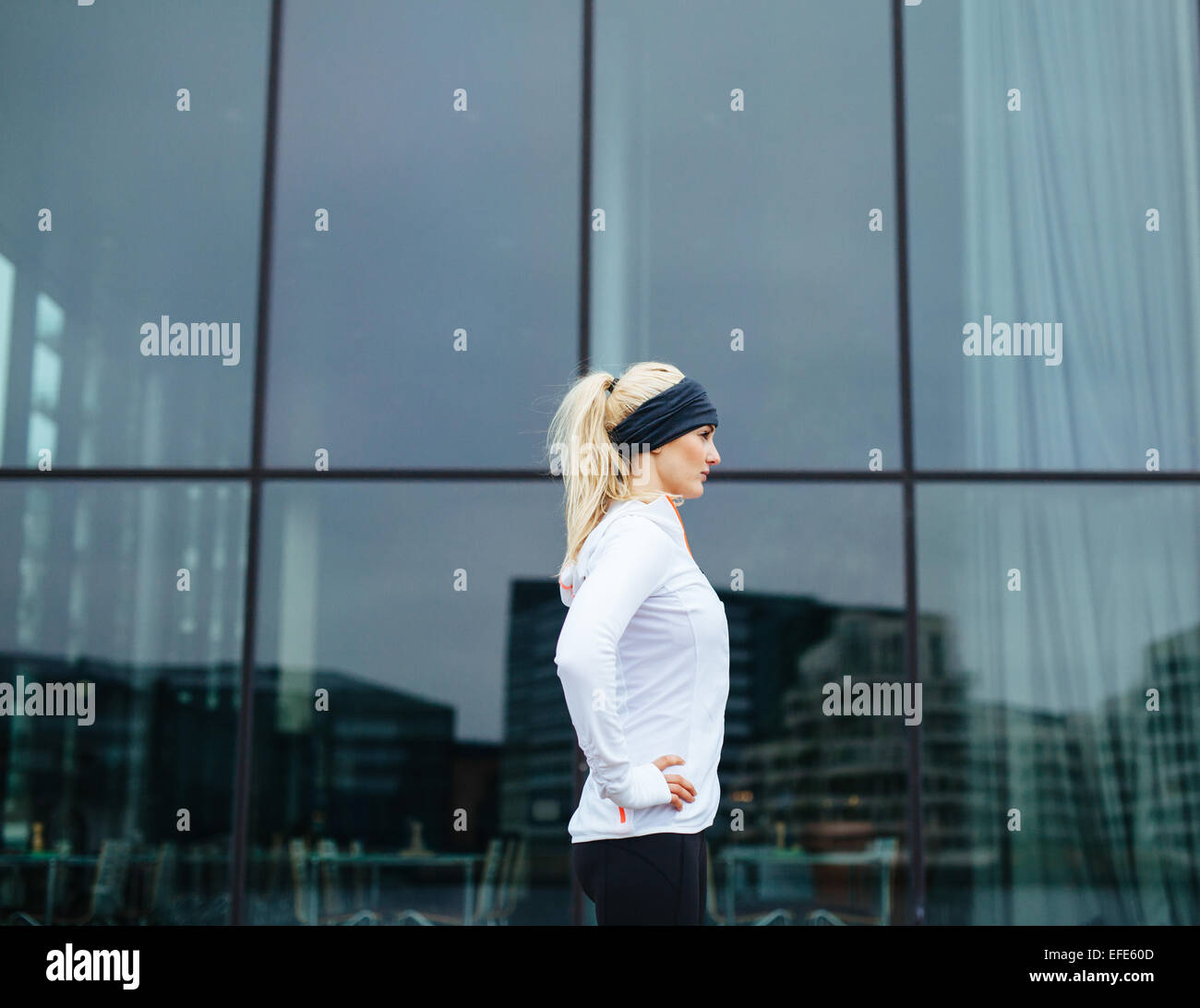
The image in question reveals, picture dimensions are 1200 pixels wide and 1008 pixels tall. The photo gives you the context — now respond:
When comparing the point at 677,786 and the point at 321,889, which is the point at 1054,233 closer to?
the point at 321,889

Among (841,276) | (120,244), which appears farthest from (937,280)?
(120,244)

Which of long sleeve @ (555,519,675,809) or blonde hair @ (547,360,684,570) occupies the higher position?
blonde hair @ (547,360,684,570)

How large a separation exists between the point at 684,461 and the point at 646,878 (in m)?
0.68

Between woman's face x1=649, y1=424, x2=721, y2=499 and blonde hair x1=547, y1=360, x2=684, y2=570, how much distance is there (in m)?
0.03

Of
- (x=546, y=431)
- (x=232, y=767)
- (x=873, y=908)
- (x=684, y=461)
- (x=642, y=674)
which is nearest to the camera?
(x=642, y=674)

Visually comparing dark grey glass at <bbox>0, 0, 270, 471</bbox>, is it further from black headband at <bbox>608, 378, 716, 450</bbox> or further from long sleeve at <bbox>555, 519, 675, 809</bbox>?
long sleeve at <bbox>555, 519, 675, 809</bbox>

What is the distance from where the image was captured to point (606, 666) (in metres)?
1.80

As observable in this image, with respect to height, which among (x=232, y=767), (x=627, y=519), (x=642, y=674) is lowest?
(x=232, y=767)

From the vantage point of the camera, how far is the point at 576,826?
194cm

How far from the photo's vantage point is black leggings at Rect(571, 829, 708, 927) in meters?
1.84

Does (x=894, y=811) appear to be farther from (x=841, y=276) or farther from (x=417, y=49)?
(x=417, y=49)

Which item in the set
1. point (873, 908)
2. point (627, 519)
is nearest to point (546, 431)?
point (873, 908)

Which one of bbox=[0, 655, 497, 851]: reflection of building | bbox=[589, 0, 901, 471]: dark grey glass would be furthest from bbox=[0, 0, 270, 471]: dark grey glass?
bbox=[589, 0, 901, 471]: dark grey glass

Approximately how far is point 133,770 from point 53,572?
1.03 meters
